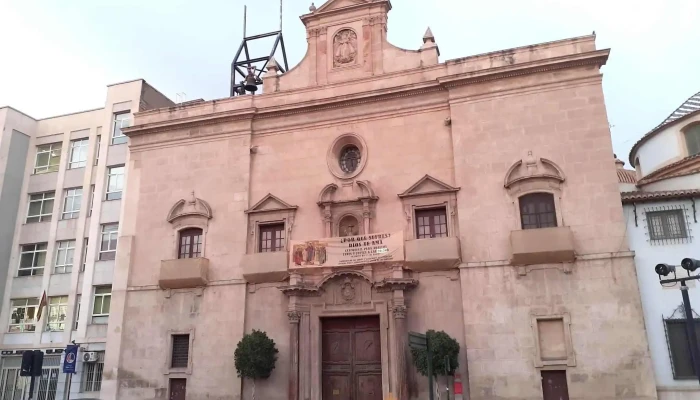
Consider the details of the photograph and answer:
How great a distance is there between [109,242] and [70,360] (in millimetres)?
5276

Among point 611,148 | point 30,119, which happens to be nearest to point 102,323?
point 30,119

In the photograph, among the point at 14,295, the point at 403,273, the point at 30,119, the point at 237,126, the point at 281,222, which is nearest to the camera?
the point at 403,273

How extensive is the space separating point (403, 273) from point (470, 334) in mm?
2812

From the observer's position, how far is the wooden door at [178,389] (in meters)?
19.5

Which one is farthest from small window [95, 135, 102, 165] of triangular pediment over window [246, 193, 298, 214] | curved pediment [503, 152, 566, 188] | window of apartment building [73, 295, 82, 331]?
curved pediment [503, 152, 566, 188]

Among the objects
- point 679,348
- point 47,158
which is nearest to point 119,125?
point 47,158

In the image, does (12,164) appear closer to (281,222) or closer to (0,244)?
(0,244)

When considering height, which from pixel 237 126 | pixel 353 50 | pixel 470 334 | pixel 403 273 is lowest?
pixel 470 334

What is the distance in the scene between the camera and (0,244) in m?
27.2

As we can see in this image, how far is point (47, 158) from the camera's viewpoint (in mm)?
29156

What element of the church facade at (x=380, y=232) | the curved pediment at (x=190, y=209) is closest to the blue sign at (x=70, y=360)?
Result: the church facade at (x=380, y=232)

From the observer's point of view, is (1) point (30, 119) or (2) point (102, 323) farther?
(1) point (30, 119)

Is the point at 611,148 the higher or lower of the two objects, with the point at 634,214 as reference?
higher

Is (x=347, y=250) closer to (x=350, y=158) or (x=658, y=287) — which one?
(x=350, y=158)
